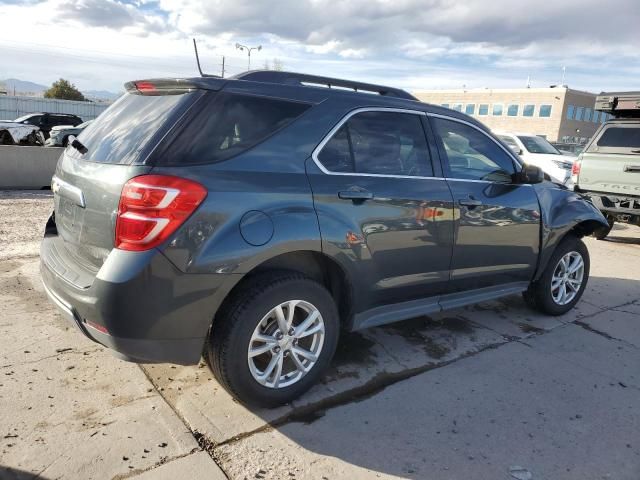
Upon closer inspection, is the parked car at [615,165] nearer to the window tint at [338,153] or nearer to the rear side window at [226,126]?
the window tint at [338,153]

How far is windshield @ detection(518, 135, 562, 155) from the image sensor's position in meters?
13.9

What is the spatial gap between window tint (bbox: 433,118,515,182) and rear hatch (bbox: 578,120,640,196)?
521 centimetres

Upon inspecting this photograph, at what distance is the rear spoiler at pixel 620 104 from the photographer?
8609mm

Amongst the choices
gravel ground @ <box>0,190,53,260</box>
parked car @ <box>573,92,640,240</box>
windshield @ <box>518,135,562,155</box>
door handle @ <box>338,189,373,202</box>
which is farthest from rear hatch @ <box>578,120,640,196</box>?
gravel ground @ <box>0,190,53,260</box>

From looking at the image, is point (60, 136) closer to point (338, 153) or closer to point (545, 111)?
point (338, 153)

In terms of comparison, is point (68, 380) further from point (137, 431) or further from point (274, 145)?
point (274, 145)

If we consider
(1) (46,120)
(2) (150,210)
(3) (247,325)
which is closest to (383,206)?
(3) (247,325)

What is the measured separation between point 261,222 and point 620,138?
817cm

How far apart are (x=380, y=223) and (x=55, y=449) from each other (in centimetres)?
213

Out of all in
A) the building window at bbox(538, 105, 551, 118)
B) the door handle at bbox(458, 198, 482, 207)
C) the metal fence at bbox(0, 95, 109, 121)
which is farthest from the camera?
the building window at bbox(538, 105, 551, 118)

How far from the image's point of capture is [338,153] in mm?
3154

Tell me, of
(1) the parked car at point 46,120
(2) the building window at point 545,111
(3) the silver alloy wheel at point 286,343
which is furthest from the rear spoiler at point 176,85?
(2) the building window at point 545,111

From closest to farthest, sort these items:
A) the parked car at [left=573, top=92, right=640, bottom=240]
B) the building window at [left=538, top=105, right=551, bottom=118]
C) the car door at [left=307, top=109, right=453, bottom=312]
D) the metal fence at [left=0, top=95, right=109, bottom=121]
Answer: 1. the car door at [left=307, top=109, right=453, bottom=312]
2. the parked car at [left=573, top=92, right=640, bottom=240]
3. the metal fence at [left=0, top=95, right=109, bottom=121]
4. the building window at [left=538, top=105, right=551, bottom=118]

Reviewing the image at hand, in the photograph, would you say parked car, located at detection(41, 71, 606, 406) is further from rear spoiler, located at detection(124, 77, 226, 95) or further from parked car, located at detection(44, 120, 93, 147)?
parked car, located at detection(44, 120, 93, 147)
